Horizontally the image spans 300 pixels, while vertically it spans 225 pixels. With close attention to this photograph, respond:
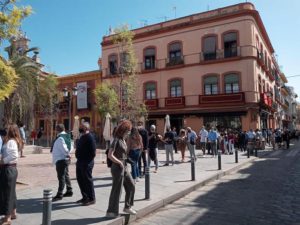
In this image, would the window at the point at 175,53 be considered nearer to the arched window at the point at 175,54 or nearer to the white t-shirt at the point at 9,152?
the arched window at the point at 175,54

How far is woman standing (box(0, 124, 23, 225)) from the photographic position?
5109 millimetres

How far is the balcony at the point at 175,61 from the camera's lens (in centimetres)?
2937

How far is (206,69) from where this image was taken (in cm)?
2795

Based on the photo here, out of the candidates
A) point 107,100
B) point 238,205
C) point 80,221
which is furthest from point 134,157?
point 107,100

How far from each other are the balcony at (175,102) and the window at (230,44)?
17.8ft

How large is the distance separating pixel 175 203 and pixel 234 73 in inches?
837

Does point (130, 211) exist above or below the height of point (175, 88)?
below

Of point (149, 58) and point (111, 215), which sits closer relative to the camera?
point (111, 215)

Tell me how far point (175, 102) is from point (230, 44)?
6974 mm

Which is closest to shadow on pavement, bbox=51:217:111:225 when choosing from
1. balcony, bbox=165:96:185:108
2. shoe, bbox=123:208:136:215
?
shoe, bbox=123:208:136:215

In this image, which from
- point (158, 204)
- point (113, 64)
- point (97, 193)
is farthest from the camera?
point (113, 64)

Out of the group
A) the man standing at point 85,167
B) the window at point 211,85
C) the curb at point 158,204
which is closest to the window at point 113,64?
the window at point 211,85

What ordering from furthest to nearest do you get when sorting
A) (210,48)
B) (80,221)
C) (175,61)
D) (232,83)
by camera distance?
(175,61)
(210,48)
(232,83)
(80,221)

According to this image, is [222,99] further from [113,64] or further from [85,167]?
[85,167]
